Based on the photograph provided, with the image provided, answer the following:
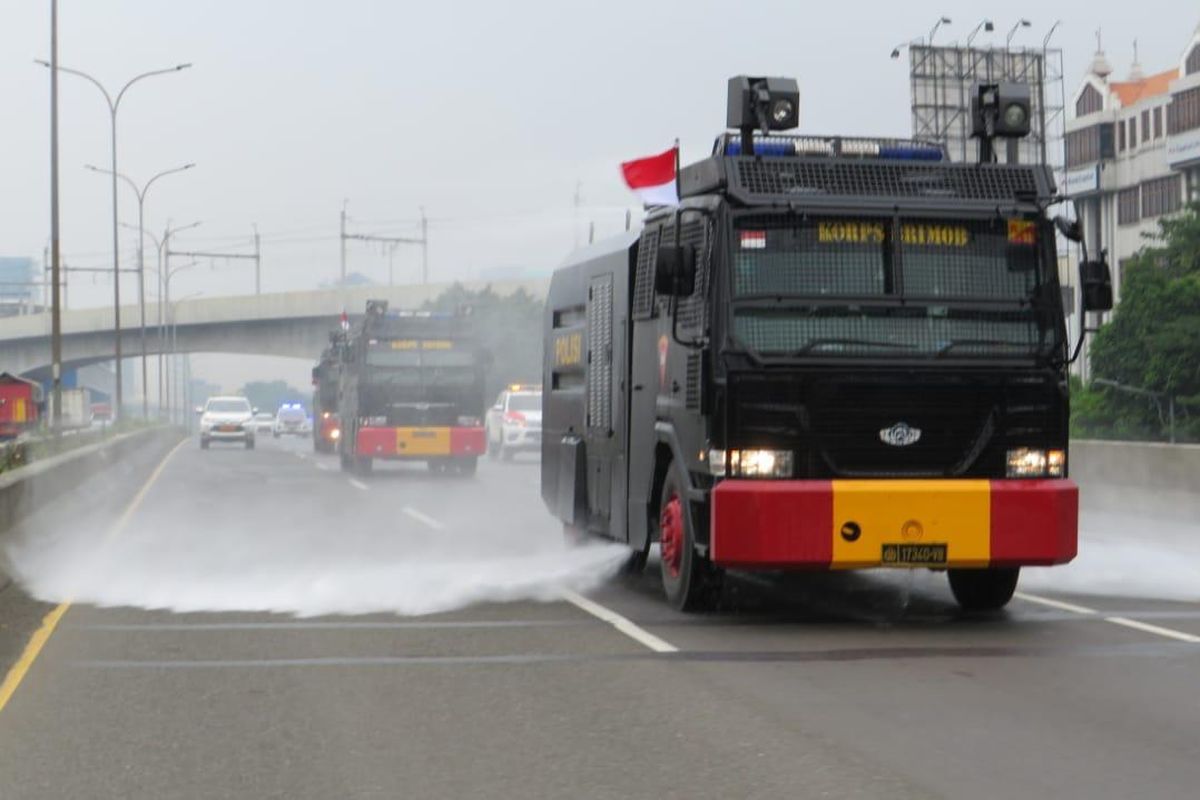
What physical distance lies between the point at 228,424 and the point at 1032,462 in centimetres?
5630

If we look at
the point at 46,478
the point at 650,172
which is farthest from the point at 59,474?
the point at 650,172

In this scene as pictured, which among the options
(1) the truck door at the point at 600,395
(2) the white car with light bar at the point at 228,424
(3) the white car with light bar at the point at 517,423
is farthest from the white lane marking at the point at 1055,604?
(2) the white car with light bar at the point at 228,424

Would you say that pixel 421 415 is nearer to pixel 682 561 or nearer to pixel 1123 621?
pixel 682 561

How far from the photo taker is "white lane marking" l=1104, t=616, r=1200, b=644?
11586 millimetres

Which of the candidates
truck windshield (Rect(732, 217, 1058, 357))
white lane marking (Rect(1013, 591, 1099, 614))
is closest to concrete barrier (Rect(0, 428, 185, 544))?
truck windshield (Rect(732, 217, 1058, 357))

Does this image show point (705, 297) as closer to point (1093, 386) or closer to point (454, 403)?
point (454, 403)

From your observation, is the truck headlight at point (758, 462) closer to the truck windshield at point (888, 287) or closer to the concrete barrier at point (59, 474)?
the truck windshield at point (888, 287)

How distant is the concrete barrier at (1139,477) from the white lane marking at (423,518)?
8.33 meters

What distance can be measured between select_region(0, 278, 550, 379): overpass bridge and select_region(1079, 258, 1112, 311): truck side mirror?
8757 cm

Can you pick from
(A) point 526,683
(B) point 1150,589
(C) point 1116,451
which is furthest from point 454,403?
(A) point 526,683

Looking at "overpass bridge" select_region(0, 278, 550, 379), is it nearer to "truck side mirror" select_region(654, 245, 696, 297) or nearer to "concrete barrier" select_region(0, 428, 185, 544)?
"concrete barrier" select_region(0, 428, 185, 544)

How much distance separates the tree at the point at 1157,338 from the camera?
48.5 meters

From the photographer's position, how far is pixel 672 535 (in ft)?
43.2

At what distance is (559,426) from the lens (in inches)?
678
